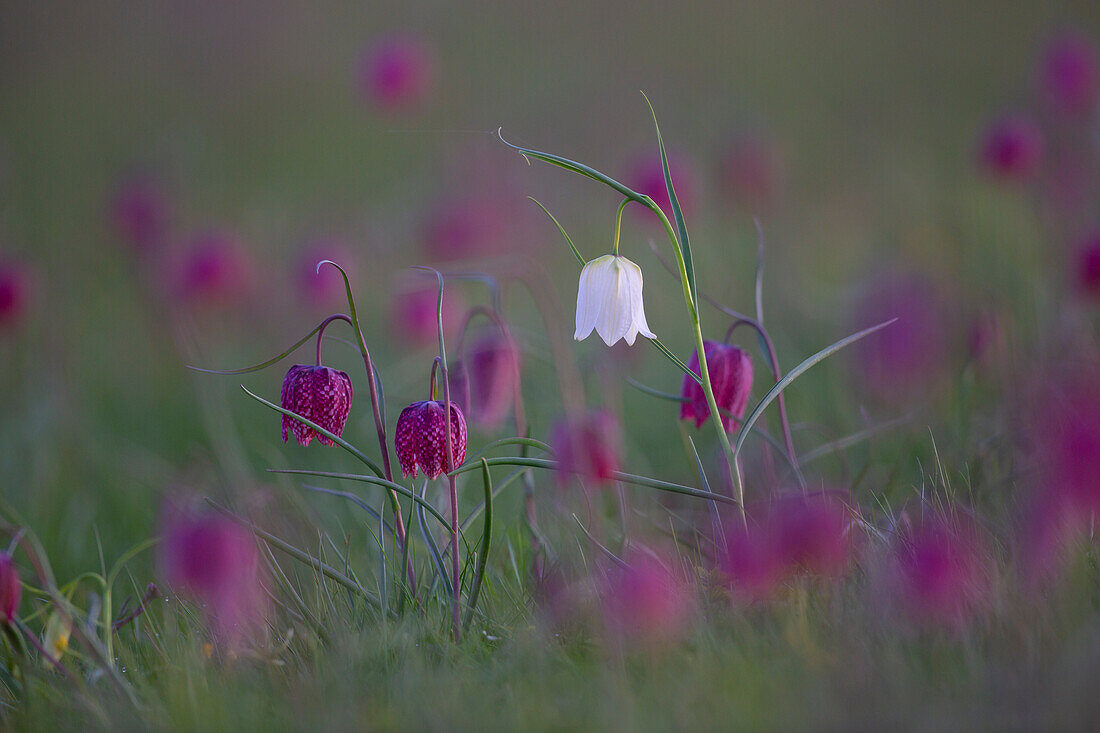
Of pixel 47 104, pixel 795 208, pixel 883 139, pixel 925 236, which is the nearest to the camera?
pixel 925 236

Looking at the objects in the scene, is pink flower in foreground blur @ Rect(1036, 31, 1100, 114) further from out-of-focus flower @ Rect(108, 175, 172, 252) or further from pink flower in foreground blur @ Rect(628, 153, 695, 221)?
out-of-focus flower @ Rect(108, 175, 172, 252)

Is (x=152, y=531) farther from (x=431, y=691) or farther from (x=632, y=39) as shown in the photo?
(x=632, y=39)

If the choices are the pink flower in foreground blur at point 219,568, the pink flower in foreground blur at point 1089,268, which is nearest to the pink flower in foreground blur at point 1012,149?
the pink flower in foreground blur at point 1089,268

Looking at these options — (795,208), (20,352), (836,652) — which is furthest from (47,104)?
(836,652)

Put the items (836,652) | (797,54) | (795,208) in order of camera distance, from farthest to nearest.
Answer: (797,54), (795,208), (836,652)

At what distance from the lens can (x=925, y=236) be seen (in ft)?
8.35

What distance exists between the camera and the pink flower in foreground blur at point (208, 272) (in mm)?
1916

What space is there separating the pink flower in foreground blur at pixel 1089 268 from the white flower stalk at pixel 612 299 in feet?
2.55

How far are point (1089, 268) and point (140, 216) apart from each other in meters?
1.82

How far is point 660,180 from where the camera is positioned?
2.00m

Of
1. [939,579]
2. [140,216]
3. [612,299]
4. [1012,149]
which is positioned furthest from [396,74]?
[939,579]

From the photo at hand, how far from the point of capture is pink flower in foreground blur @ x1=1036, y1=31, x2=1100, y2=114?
1.94m

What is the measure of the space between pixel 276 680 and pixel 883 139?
3.95m

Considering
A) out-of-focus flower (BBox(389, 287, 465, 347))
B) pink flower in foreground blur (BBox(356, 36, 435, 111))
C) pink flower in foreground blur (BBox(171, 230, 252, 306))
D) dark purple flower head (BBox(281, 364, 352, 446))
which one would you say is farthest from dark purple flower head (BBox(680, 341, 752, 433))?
pink flower in foreground blur (BBox(356, 36, 435, 111))
